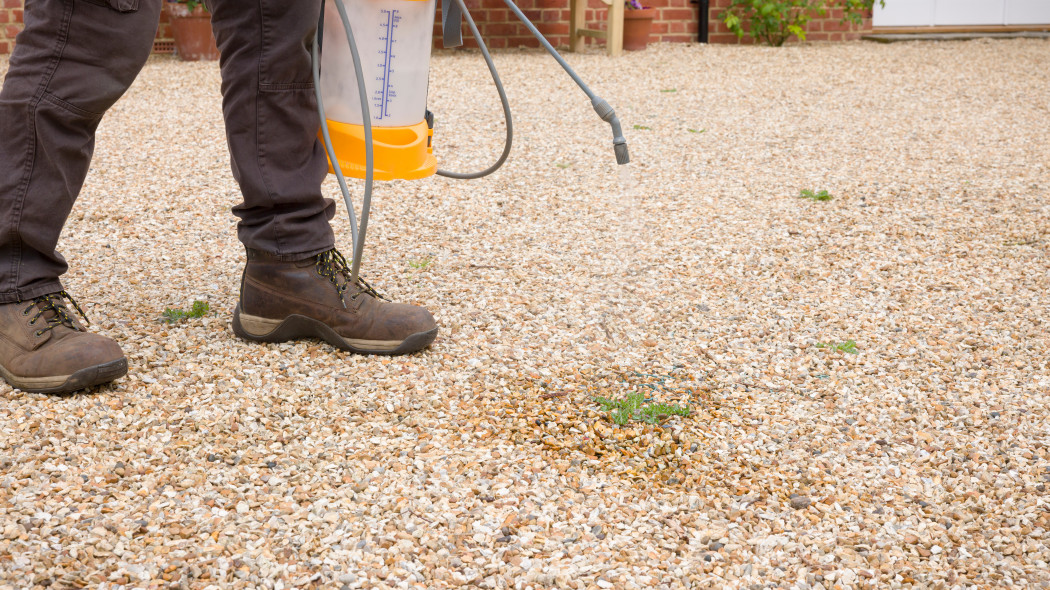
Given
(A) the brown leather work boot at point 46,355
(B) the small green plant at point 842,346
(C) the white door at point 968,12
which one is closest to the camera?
(A) the brown leather work boot at point 46,355

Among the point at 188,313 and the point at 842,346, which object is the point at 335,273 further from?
the point at 842,346

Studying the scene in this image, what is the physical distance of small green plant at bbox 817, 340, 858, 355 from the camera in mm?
1805

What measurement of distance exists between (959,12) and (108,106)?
8.06m

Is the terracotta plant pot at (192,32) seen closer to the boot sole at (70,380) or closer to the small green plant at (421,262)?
the small green plant at (421,262)

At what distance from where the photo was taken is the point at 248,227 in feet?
5.27

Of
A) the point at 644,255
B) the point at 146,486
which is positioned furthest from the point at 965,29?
the point at 146,486

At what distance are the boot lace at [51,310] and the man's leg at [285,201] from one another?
1.00 feet

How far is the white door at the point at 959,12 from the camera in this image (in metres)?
7.70

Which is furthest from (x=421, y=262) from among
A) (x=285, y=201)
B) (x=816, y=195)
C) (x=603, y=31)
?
(x=603, y=31)

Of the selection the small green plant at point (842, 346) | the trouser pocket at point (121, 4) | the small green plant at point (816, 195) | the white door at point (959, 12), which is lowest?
the small green plant at point (842, 346)

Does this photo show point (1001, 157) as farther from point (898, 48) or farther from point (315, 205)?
point (898, 48)

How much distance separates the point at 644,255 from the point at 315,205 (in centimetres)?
108

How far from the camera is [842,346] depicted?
1.81 metres

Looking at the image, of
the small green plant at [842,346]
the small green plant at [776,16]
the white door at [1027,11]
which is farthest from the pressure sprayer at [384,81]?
the white door at [1027,11]
